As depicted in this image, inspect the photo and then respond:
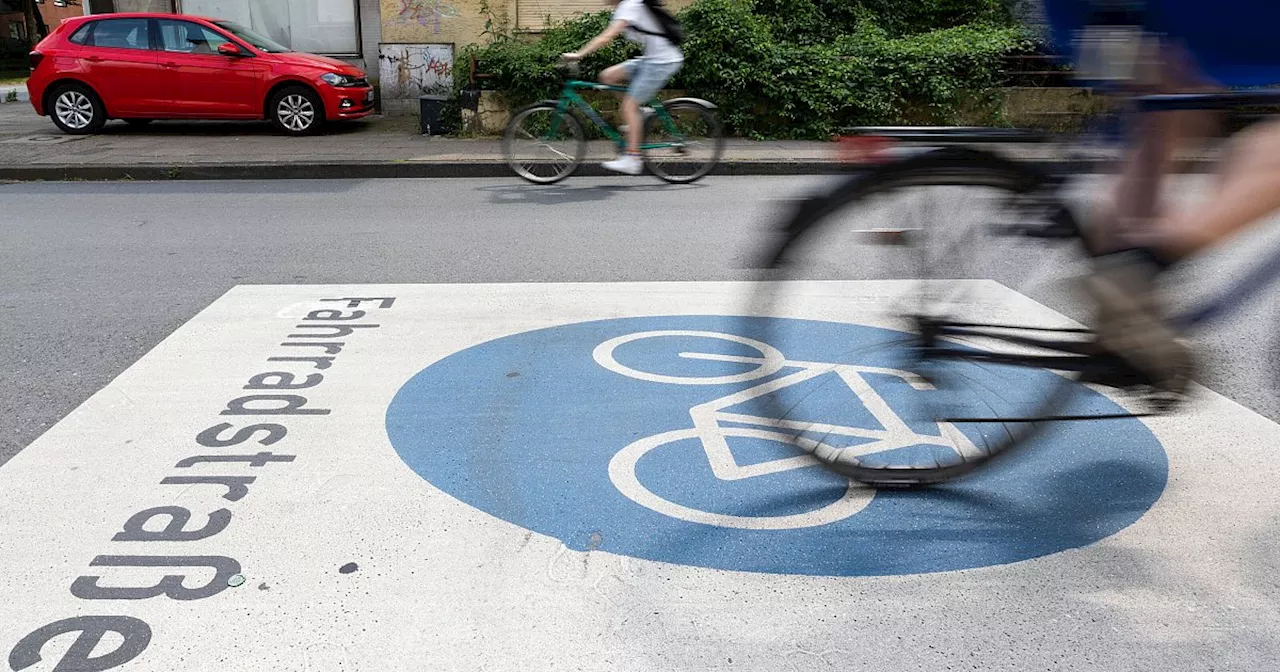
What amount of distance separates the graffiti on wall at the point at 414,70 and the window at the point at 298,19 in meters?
2.14

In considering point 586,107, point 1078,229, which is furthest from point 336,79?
point 1078,229

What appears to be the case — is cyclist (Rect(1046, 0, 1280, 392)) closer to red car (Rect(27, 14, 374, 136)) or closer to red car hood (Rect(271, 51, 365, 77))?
red car (Rect(27, 14, 374, 136))

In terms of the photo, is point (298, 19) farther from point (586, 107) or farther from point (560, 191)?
point (560, 191)

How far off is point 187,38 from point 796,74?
778 cm

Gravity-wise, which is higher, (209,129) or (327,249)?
(327,249)

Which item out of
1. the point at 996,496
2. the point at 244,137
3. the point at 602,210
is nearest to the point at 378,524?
the point at 996,496

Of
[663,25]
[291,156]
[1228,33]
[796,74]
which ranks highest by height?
[1228,33]

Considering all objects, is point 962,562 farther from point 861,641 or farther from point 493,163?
point 493,163

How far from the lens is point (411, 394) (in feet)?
13.8

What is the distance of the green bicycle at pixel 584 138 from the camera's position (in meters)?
9.73

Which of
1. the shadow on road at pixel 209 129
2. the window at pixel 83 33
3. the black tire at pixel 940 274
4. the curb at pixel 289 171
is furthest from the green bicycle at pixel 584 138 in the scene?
the window at pixel 83 33

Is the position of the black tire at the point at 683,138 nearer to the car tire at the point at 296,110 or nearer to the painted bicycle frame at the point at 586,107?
the painted bicycle frame at the point at 586,107

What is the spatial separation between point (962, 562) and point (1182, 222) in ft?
3.57

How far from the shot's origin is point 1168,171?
2846mm
